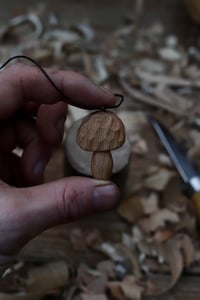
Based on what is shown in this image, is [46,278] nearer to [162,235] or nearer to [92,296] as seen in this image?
[92,296]

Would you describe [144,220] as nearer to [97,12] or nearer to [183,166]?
[183,166]

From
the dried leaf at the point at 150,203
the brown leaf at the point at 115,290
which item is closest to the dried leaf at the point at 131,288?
the brown leaf at the point at 115,290

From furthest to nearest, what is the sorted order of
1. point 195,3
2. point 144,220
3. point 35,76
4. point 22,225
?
point 195,3 → point 144,220 → point 35,76 → point 22,225

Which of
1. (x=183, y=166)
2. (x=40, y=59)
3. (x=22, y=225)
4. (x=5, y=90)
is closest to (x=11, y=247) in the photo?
(x=22, y=225)

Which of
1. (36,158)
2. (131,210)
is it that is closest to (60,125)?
(36,158)

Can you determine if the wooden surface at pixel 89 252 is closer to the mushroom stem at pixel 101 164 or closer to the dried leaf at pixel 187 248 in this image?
the dried leaf at pixel 187 248
